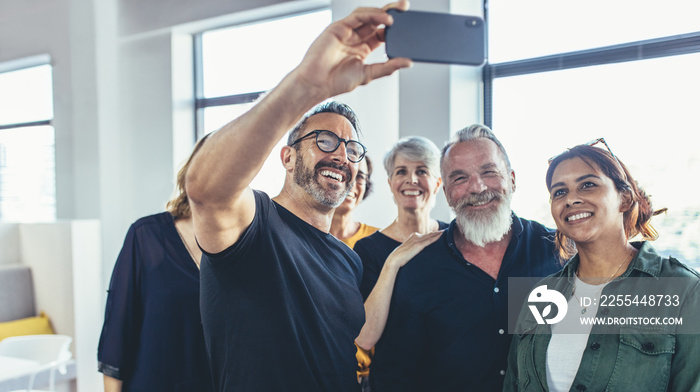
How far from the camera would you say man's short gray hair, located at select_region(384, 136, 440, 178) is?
219cm

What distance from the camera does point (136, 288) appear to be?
5.83 feet

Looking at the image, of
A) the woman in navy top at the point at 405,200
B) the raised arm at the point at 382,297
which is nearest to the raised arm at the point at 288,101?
the raised arm at the point at 382,297

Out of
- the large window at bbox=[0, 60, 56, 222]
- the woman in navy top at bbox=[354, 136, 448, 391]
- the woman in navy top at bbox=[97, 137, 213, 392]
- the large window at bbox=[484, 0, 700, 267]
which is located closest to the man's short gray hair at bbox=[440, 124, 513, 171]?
the woman in navy top at bbox=[354, 136, 448, 391]

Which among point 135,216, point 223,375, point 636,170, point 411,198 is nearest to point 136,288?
point 223,375

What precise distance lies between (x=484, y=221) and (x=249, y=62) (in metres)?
3.30

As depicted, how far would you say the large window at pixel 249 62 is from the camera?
413 centimetres

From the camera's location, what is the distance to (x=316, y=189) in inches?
52.6

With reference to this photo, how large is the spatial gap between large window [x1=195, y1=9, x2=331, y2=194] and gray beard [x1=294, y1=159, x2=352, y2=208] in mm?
2675

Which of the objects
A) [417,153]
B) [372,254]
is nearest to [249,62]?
[417,153]

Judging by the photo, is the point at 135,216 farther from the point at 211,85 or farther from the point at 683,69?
the point at 683,69

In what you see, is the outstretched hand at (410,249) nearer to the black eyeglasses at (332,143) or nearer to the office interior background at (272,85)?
the black eyeglasses at (332,143)

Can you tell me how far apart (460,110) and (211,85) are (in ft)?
8.10

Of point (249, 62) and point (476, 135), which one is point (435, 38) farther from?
point (249, 62)

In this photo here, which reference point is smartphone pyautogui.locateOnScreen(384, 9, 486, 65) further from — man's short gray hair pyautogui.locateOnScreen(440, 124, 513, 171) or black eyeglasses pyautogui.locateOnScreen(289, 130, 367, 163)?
man's short gray hair pyautogui.locateOnScreen(440, 124, 513, 171)
